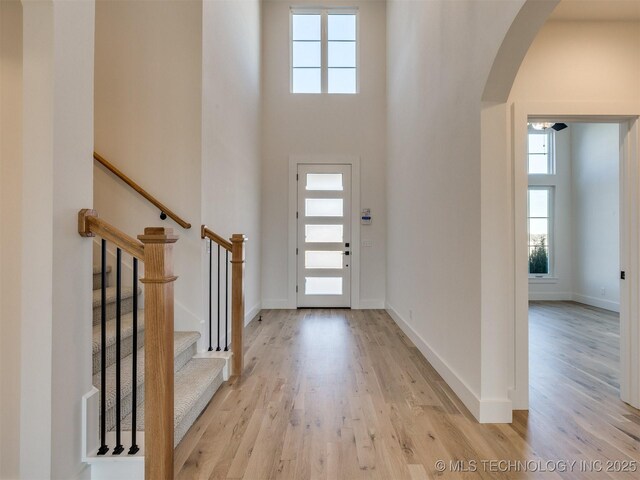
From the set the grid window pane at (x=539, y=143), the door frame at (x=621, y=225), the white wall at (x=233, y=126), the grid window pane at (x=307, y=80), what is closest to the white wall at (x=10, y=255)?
the white wall at (x=233, y=126)

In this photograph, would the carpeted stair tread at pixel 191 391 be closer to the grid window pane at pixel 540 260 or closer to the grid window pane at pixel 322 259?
the grid window pane at pixel 322 259

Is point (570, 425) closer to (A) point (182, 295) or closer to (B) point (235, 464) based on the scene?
(B) point (235, 464)

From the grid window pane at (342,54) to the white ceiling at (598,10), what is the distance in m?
3.93

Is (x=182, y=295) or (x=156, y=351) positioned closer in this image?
(x=156, y=351)

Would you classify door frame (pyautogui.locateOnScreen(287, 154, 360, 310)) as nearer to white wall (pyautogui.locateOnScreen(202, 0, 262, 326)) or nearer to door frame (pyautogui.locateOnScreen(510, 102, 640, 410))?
white wall (pyautogui.locateOnScreen(202, 0, 262, 326))

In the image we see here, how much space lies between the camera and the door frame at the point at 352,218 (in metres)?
5.74

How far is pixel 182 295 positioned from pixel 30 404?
153 cm

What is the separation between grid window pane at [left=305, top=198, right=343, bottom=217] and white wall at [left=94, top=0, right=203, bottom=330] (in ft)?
9.96

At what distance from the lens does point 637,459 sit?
1.80m

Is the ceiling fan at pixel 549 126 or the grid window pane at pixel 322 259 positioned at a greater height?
the ceiling fan at pixel 549 126

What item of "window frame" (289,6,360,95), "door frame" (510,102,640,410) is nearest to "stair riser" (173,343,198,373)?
"door frame" (510,102,640,410)

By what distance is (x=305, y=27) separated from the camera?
594 centimetres

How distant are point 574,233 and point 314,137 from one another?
17.1 ft

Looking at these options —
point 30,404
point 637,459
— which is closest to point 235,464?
point 30,404
